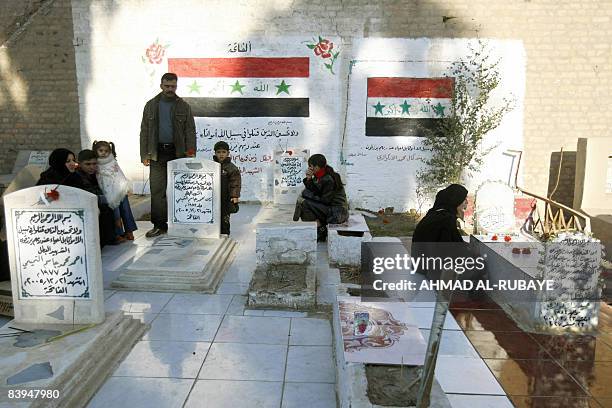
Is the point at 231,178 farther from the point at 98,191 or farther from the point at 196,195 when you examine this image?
the point at 98,191

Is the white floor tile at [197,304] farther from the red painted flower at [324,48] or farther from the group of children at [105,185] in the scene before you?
the red painted flower at [324,48]

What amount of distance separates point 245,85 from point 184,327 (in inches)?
263

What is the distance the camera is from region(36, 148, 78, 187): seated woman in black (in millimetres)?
5586

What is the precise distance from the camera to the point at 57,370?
10.4 feet

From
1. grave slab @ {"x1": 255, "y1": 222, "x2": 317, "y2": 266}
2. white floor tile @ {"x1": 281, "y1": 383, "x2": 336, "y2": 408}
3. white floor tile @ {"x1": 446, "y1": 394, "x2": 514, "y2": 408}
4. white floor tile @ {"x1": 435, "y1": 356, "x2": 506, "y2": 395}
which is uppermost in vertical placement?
grave slab @ {"x1": 255, "y1": 222, "x2": 317, "y2": 266}

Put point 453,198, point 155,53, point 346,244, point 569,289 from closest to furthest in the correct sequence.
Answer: point 569,289 → point 453,198 → point 346,244 → point 155,53

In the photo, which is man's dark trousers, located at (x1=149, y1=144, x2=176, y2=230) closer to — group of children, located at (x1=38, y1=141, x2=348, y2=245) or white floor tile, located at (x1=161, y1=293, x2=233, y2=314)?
group of children, located at (x1=38, y1=141, x2=348, y2=245)

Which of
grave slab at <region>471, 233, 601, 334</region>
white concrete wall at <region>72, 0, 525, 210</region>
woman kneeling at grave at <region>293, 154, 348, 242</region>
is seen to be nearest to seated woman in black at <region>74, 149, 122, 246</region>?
woman kneeling at grave at <region>293, 154, 348, 242</region>

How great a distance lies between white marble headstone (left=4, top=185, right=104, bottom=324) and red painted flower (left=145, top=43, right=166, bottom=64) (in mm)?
6683

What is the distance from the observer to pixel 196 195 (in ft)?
21.6

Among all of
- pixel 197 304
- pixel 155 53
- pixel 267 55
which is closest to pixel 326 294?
pixel 197 304

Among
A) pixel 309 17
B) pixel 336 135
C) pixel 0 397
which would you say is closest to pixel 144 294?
pixel 0 397

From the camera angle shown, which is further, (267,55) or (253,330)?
(267,55)

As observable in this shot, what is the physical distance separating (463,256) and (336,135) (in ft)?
17.1
